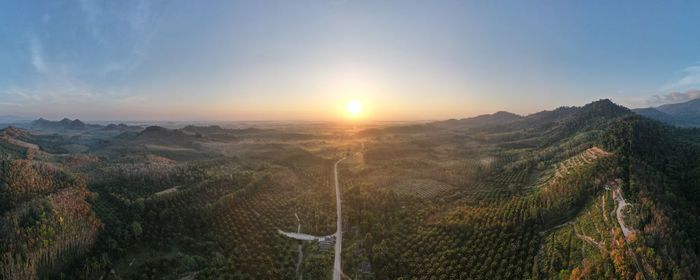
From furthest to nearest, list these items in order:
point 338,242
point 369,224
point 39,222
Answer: point 369,224, point 338,242, point 39,222

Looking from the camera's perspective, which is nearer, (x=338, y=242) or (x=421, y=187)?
(x=338, y=242)

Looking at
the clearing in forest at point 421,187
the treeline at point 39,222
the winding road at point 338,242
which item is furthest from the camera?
the clearing in forest at point 421,187

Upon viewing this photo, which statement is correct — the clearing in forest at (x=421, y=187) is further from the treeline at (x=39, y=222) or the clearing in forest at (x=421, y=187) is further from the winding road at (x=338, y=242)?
the treeline at (x=39, y=222)

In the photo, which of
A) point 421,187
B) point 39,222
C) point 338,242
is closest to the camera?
point 39,222

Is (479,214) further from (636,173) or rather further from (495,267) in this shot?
Answer: (636,173)

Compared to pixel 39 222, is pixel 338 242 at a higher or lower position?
lower

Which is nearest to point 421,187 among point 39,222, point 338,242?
point 338,242

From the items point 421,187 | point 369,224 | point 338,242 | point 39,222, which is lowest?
point 338,242

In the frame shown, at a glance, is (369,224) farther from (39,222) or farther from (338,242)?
(39,222)

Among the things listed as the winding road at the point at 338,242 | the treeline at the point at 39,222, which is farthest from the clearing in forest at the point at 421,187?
the treeline at the point at 39,222

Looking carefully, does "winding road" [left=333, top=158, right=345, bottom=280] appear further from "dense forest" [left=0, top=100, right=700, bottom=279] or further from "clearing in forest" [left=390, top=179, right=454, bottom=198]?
"clearing in forest" [left=390, top=179, right=454, bottom=198]

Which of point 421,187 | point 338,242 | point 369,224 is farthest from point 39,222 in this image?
point 421,187
